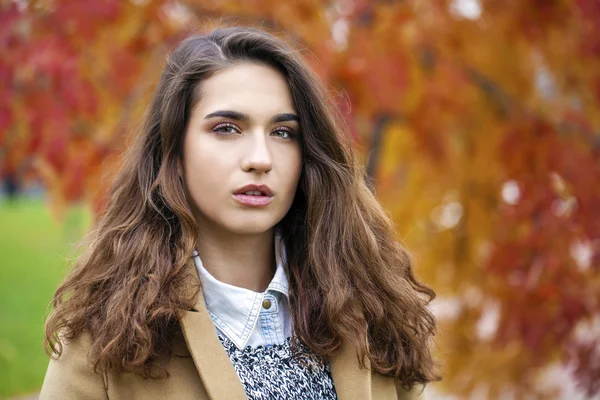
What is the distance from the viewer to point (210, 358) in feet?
6.55

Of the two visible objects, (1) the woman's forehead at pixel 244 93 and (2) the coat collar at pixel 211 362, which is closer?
(2) the coat collar at pixel 211 362

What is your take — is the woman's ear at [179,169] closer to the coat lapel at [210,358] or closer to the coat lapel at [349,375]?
the coat lapel at [210,358]

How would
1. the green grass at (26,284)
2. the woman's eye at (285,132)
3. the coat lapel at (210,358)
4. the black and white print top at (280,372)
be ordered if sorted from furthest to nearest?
the green grass at (26,284), the woman's eye at (285,132), the black and white print top at (280,372), the coat lapel at (210,358)

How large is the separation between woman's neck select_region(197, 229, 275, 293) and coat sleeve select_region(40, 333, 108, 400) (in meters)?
0.41

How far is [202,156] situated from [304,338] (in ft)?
1.94

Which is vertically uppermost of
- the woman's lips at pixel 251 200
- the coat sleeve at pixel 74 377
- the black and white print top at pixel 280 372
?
the woman's lips at pixel 251 200

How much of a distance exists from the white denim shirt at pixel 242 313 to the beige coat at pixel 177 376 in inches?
3.5

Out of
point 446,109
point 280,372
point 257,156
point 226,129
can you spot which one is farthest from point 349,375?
point 446,109

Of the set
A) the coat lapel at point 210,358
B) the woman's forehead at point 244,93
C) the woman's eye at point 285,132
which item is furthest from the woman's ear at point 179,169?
the coat lapel at point 210,358

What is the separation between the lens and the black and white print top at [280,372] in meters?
2.08

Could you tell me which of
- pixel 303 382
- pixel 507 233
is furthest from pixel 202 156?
pixel 507 233

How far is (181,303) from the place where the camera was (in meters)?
2.04

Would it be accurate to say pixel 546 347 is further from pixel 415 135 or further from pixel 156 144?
pixel 156 144

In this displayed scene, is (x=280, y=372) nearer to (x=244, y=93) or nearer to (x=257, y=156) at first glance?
(x=257, y=156)
